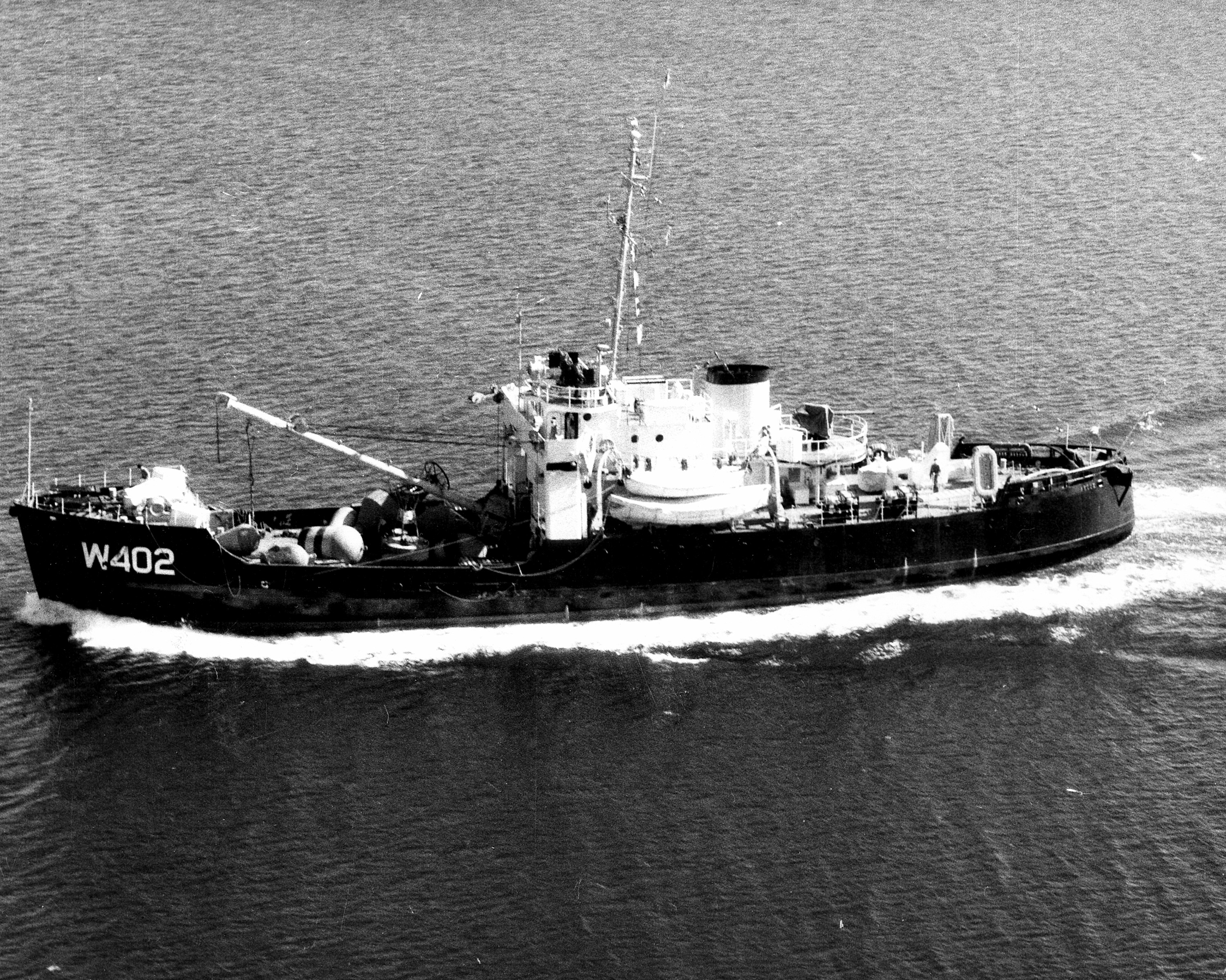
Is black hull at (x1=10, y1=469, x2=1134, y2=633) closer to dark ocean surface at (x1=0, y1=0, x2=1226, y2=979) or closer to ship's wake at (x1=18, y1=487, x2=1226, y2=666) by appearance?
ship's wake at (x1=18, y1=487, x2=1226, y2=666)

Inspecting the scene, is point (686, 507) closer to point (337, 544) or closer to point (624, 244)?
point (624, 244)

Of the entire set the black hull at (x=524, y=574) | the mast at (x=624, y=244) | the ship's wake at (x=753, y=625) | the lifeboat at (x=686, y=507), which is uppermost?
the mast at (x=624, y=244)

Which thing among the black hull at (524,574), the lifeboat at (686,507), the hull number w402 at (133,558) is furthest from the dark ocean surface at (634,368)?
the lifeboat at (686,507)

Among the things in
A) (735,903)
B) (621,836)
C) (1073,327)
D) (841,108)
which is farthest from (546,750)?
(841,108)

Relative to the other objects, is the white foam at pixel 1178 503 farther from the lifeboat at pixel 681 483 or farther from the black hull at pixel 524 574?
the lifeboat at pixel 681 483

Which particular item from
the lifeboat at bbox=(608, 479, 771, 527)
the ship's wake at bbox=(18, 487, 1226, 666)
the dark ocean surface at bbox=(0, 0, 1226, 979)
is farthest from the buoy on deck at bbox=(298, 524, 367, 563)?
the lifeboat at bbox=(608, 479, 771, 527)

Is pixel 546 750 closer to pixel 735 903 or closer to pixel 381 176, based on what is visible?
pixel 735 903
